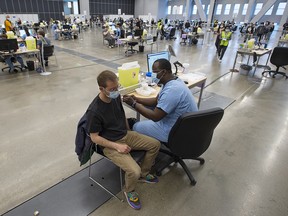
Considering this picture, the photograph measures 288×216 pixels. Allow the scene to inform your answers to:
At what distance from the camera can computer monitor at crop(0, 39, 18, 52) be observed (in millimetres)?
4748

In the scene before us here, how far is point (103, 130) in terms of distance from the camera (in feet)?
5.42

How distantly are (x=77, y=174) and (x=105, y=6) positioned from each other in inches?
1115

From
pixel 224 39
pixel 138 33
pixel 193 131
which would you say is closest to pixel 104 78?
pixel 193 131

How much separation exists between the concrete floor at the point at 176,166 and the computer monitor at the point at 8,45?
886 mm

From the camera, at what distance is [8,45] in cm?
485

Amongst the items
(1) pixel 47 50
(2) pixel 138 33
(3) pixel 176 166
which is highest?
(2) pixel 138 33

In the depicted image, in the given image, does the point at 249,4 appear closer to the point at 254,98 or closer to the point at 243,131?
the point at 254,98

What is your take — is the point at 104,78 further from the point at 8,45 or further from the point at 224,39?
the point at 224,39

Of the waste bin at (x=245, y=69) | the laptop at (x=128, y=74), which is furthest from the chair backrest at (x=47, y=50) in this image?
the waste bin at (x=245, y=69)

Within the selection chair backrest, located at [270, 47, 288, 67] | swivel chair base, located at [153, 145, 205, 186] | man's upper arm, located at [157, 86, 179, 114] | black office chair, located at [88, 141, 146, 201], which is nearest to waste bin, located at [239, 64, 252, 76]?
chair backrest, located at [270, 47, 288, 67]

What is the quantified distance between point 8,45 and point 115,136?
4876 mm

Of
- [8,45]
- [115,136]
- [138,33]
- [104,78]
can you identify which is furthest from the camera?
[138,33]

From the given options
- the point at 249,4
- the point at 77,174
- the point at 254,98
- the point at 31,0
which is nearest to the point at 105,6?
the point at 31,0

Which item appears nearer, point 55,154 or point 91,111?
point 91,111
